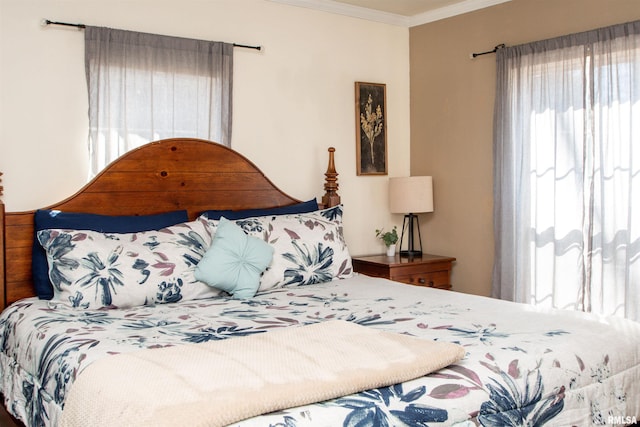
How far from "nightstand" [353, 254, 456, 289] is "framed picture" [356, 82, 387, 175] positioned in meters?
0.66

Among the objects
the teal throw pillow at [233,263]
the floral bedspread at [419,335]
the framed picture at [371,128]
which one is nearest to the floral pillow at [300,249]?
the teal throw pillow at [233,263]

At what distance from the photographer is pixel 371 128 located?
15.0ft

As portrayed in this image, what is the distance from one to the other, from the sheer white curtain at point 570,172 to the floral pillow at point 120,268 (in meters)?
1.97

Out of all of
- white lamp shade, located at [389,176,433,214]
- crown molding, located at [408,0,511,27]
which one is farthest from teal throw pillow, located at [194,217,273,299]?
crown molding, located at [408,0,511,27]

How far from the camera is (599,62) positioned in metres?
3.51

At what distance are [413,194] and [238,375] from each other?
291cm

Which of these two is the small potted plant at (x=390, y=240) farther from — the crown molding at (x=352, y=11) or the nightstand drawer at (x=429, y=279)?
the crown molding at (x=352, y=11)

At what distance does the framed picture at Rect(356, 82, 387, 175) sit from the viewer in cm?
452

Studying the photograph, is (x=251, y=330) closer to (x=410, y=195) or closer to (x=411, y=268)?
(x=411, y=268)

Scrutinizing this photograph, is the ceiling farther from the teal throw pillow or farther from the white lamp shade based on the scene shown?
the teal throw pillow

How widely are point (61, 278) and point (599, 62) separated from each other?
2.96 meters

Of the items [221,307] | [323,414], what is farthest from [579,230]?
[323,414]

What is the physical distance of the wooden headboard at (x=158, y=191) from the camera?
125 inches

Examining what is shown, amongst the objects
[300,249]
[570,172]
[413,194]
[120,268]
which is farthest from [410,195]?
[120,268]
